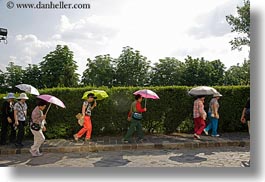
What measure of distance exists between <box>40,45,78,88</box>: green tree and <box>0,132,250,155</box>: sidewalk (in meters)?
1.94

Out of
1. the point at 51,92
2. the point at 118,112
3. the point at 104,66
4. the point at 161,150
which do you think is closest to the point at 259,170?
the point at 161,150

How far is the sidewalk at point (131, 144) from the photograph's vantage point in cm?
697

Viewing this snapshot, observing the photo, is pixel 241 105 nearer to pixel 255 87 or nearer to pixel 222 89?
pixel 222 89

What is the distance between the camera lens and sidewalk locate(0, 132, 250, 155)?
6969 millimetres

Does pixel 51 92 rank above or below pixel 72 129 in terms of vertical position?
above

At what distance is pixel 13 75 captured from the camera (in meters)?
7.79

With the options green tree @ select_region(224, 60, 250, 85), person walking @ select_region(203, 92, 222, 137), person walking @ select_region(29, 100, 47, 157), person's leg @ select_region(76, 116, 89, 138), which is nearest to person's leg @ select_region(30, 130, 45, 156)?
person walking @ select_region(29, 100, 47, 157)

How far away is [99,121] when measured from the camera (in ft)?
27.2

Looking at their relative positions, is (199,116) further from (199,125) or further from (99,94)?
(99,94)

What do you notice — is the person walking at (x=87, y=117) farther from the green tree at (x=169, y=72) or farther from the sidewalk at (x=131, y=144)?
the green tree at (x=169, y=72)

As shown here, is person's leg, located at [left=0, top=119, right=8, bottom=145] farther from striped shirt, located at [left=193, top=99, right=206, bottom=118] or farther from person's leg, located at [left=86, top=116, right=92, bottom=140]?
striped shirt, located at [left=193, top=99, right=206, bottom=118]

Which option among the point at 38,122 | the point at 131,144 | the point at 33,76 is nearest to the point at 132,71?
the point at 33,76

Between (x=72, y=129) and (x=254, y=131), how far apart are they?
161 inches

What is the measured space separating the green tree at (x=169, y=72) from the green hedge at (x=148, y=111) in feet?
48.9
